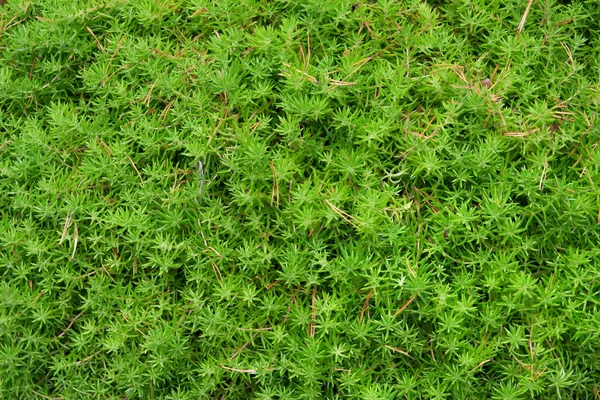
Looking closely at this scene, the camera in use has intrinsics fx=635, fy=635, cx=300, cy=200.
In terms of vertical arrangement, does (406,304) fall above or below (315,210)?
below

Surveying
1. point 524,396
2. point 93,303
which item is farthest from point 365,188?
point 93,303

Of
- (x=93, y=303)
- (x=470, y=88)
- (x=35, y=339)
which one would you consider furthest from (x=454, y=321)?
(x=35, y=339)

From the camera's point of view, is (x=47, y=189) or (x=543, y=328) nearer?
(x=543, y=328)

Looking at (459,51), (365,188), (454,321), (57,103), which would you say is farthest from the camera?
(57,103)

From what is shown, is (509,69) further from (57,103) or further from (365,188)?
(57,103)

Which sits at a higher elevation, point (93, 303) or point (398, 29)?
point (398, 29)

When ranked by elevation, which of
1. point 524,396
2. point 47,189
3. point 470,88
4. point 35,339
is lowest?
point 35,339

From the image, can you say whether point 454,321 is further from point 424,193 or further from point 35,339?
point 35,339

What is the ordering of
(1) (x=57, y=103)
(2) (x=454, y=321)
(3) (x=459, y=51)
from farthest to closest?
(1) (x=57, y=103), (3) (x=459, y=51), (2) (x=454, y=321)
